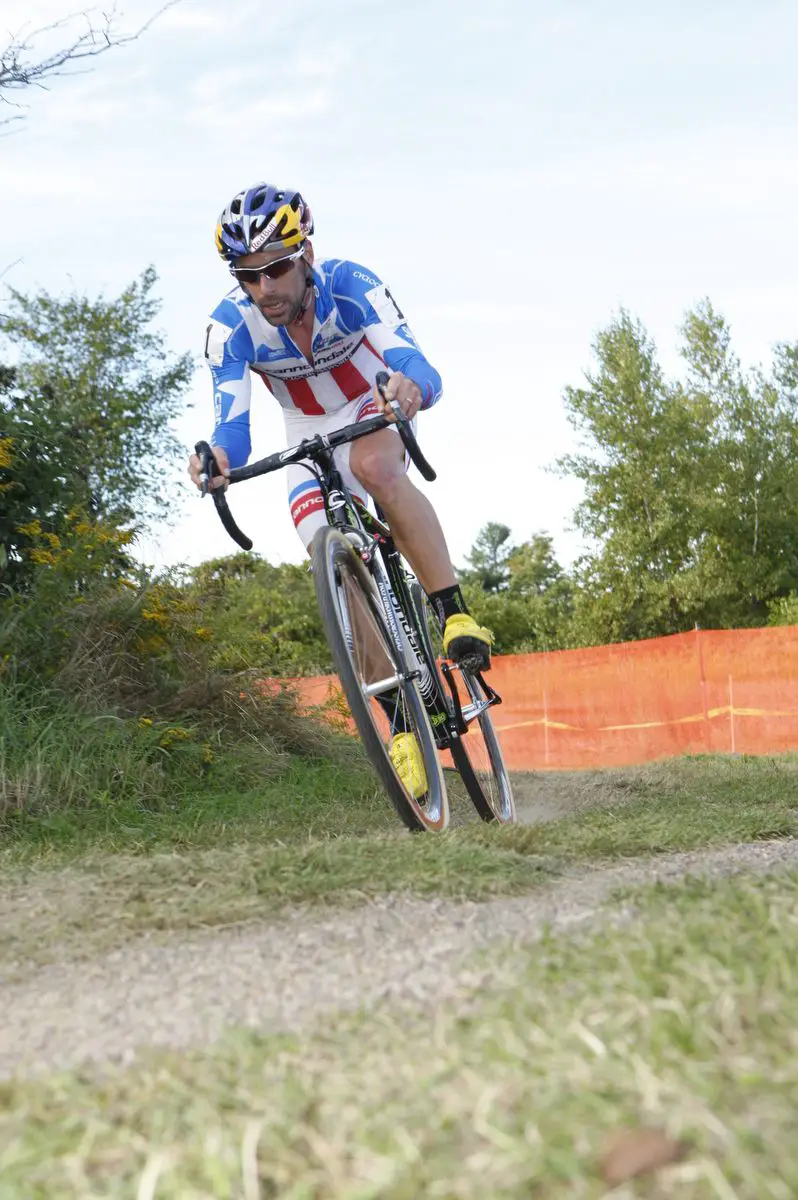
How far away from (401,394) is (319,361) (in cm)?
92

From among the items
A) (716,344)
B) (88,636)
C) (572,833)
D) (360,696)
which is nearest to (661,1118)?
(572,833)

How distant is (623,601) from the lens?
44781 mm

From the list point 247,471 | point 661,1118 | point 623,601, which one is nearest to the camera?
point 661,1118

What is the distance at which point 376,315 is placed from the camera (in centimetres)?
512

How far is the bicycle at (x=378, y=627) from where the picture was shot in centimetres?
446

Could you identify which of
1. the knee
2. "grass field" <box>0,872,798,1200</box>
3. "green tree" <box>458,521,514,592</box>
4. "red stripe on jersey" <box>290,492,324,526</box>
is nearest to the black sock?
the knee

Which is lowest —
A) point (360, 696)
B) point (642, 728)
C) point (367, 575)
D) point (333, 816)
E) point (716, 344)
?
point (642, 728)

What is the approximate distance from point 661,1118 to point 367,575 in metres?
3.64

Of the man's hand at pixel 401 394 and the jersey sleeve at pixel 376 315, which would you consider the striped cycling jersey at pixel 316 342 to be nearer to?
the jersey sleeve at pixel 376 315

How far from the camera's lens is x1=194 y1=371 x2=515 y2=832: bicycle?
14.6ft

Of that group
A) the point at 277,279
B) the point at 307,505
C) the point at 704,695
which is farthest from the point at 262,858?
the point at 704,695

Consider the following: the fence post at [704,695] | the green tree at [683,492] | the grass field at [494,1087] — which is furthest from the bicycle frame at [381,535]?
the green tree at [683,492]

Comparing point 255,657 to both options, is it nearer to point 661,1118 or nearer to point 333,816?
point 333,816

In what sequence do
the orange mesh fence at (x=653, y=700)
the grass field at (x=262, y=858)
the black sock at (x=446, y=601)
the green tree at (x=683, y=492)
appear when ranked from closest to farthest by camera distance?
the grass field at (x=262, y=858) < the black sock at (x=446, y=601) < the orange mesh fence at (x=653, y=700) < the green tree at (x=683, y=492)
